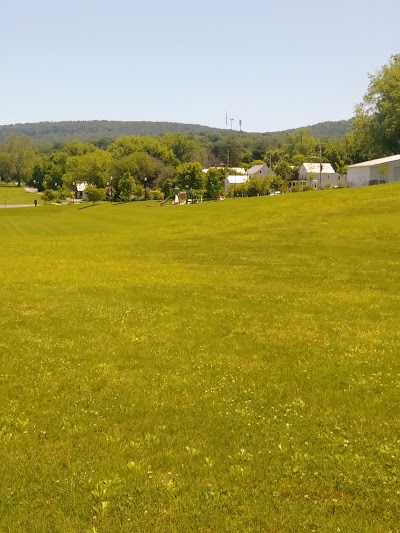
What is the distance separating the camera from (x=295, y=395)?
32.9 ft

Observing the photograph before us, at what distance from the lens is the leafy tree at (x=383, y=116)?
283ft

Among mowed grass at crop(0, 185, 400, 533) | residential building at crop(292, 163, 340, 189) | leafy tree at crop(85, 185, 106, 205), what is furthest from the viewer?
residential building at crop(292, 163, 340, 189)

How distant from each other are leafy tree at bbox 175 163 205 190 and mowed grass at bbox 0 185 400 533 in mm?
100284

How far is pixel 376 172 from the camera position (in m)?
84.9

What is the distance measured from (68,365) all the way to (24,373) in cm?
100

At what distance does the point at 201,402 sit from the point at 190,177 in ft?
377

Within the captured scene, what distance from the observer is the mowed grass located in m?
6.72

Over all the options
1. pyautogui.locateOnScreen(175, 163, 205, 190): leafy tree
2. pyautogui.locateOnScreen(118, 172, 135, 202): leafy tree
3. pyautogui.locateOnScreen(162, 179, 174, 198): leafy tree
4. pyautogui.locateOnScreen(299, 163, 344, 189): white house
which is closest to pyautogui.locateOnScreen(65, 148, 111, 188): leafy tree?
pyautogui.locateOnScreen(118, 172, 135, 202): leafy tree

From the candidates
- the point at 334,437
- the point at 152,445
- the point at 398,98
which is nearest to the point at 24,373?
the point at 152,445

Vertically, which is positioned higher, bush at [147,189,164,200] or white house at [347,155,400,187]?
white house at [347,155,400,187]

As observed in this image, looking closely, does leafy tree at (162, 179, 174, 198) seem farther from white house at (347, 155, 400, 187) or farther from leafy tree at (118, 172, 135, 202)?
white house at (347, 155, 400, 187)

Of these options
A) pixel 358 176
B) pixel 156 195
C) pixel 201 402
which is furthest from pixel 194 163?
pixel 201 402

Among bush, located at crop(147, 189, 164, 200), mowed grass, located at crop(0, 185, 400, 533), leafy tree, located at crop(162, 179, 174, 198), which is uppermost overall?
leafy tree, located at crop(162, 179, 174, 198)

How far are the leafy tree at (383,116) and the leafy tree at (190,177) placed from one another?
39.6m
